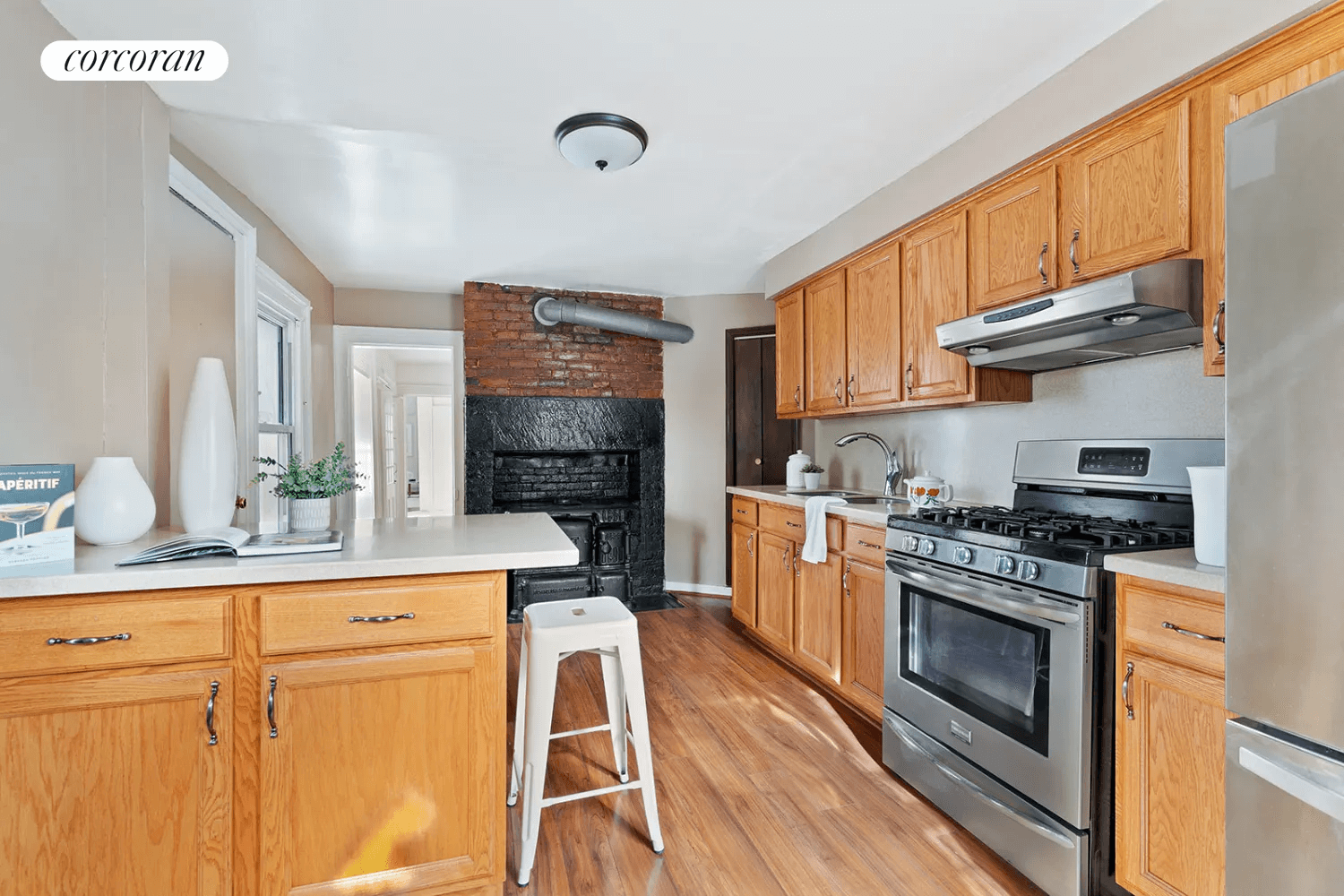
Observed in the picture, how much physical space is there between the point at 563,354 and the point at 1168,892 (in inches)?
165

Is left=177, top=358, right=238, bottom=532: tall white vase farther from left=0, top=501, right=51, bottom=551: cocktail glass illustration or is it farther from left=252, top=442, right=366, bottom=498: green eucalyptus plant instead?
left=0, top=501, right=51, bottom=551: cocktail glass illustration

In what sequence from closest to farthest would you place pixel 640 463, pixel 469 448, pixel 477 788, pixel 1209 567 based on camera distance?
1. pixel 1209 567
2. pixel 477 788
3. pixel 469 448
4. pixel 640 463

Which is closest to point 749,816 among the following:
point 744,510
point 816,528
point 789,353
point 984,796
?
point 984,796

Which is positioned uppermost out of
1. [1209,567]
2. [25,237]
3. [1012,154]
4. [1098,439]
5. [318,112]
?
[318,112]

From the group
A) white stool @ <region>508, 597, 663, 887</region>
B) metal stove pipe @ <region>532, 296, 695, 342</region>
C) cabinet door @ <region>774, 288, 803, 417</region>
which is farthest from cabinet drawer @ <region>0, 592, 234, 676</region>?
metal stove pipe @ <region>532, 296, 695, 342</region>

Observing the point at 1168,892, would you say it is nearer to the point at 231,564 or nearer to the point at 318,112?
the point at 231,564

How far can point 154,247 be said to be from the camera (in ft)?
6.50

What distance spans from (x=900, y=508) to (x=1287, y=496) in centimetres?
188

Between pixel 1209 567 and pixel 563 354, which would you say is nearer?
pixel 1209 567

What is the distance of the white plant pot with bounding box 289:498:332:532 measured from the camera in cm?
181

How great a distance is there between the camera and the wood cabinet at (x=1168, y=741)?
52.7 inches

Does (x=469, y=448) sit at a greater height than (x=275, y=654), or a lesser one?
greater

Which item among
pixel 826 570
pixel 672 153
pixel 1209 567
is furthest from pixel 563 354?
pixel 1209 567

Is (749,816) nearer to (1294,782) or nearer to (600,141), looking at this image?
(1294,782)
